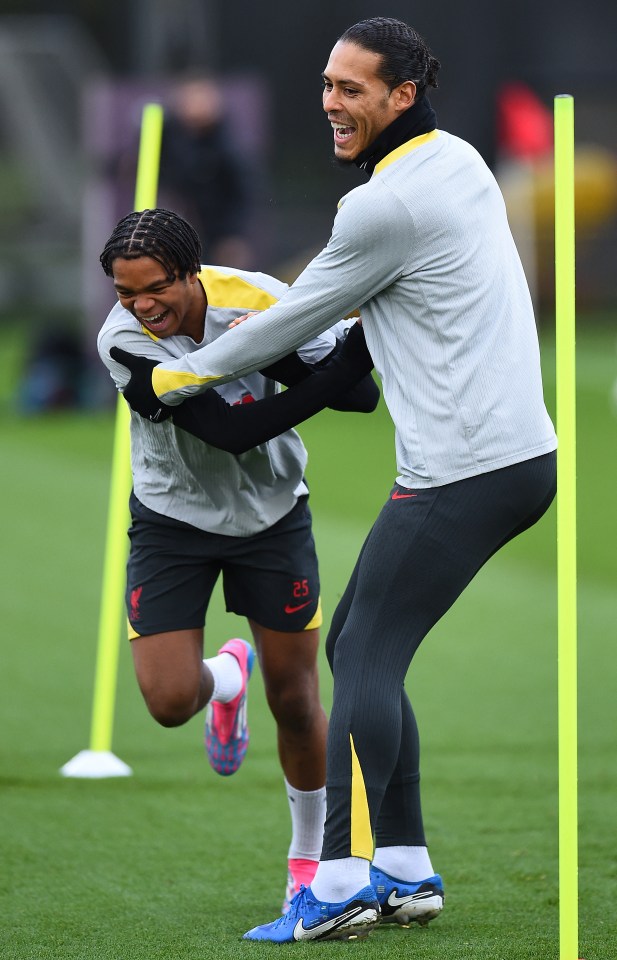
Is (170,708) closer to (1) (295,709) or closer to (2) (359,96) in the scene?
(1) (295,709)

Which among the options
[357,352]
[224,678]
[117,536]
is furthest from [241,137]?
[357,352]

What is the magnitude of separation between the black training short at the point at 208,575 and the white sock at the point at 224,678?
13.8 inches

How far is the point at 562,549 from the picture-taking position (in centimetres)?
305

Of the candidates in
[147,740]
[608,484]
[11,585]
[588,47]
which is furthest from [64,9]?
[147,740]

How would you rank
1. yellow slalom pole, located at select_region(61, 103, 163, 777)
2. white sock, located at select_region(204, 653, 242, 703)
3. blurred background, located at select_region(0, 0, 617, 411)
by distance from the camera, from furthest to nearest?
1. blurred background, located at select_region(0, 0, 617, 411)
2. yellow slalom pole, located at select_region(61, 103, 163, 777)
3. white sock, located at select_region(204, 653, 242, 703)

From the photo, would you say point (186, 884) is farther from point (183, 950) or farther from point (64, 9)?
point (64, 9)

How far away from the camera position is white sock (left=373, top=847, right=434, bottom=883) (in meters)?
3.56

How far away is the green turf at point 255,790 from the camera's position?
11.8 feet

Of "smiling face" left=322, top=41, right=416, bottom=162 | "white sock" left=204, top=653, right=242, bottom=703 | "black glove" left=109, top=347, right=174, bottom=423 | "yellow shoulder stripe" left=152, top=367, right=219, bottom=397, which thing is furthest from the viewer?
"white sock" left=204, top=653, right=242, bottom=703

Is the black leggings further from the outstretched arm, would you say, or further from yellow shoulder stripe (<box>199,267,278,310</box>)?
yellow shoulder stripe (<box>199,267,278,310</box>)

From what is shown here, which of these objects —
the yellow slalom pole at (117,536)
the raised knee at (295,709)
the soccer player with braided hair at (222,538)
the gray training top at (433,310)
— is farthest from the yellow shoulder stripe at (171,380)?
the yellow slalom pole at (117,536)

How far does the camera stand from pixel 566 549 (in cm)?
304

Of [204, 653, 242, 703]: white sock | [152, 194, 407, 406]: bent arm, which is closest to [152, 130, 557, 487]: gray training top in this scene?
[152, 194, 407, 406]: bent arm

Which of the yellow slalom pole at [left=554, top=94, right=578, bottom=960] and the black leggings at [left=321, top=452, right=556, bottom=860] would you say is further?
the black leggings at [left=321, top=452, right=556, bottom=860]
